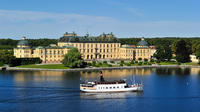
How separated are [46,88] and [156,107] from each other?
24.6m

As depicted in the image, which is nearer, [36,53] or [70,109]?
[70,109]

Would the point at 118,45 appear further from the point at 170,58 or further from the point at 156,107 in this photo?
the point at 156,107

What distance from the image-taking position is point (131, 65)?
124 meters

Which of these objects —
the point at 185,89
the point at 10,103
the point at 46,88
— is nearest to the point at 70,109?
the point at 10,103

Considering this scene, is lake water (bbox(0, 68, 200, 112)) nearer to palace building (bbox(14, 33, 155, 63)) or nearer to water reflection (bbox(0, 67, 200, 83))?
water reflection (bbox(0, 67, 200, 83))

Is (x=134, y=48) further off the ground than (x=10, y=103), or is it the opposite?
(x=134, y=48)

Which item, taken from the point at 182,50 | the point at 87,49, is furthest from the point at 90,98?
the point at 182,50

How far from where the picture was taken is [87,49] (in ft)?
460

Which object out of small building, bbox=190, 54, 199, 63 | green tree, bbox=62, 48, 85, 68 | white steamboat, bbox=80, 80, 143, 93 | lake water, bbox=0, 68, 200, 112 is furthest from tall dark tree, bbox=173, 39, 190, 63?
white steamboat, bbox=80, 80, 143, 93

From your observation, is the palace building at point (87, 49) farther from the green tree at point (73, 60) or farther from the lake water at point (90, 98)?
the lake water at point (90, 98)

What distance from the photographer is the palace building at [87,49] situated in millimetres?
130375

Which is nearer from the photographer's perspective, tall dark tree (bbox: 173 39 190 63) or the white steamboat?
the white steamboat

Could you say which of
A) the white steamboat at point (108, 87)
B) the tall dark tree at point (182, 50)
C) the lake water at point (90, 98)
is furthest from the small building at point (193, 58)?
the white steamboat at point (108, 87)

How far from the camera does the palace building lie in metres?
130
